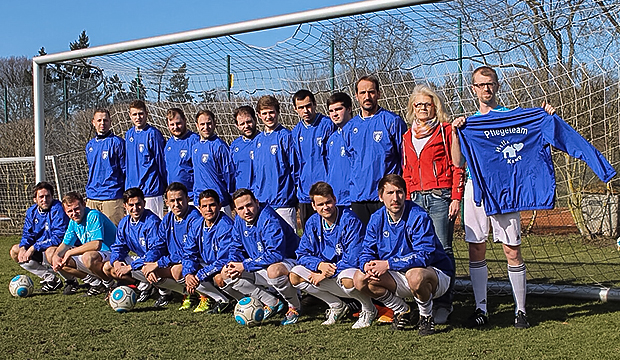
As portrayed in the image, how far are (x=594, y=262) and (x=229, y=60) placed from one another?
15.1 feet

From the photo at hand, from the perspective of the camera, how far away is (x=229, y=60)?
7.66 metres

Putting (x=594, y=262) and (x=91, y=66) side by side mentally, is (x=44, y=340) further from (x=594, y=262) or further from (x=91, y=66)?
(x=594, y=262)

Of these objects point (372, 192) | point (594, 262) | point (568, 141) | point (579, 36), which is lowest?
point (594, 262)

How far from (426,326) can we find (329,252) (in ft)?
2.64

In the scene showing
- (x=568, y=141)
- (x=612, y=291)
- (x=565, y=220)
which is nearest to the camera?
(x=568, y=141)

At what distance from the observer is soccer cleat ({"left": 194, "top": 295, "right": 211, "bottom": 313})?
16.3ft

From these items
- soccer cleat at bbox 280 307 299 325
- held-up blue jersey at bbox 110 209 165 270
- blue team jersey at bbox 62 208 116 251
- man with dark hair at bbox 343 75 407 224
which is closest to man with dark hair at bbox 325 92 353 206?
man with dark hair at bbox 343 75 407 224

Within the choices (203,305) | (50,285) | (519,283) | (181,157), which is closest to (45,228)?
(50,285)

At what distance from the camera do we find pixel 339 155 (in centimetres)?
479

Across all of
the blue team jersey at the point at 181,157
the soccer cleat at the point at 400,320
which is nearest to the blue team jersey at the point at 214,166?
the blue team jersey at the point at 181,157

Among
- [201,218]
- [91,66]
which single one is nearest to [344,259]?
[201,218]

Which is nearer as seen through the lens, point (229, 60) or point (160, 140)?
point (160, 140)

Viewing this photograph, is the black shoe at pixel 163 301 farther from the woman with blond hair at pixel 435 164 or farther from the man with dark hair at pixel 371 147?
the woman with blond hair at pixel 435 164

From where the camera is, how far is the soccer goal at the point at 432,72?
5.29 meters
